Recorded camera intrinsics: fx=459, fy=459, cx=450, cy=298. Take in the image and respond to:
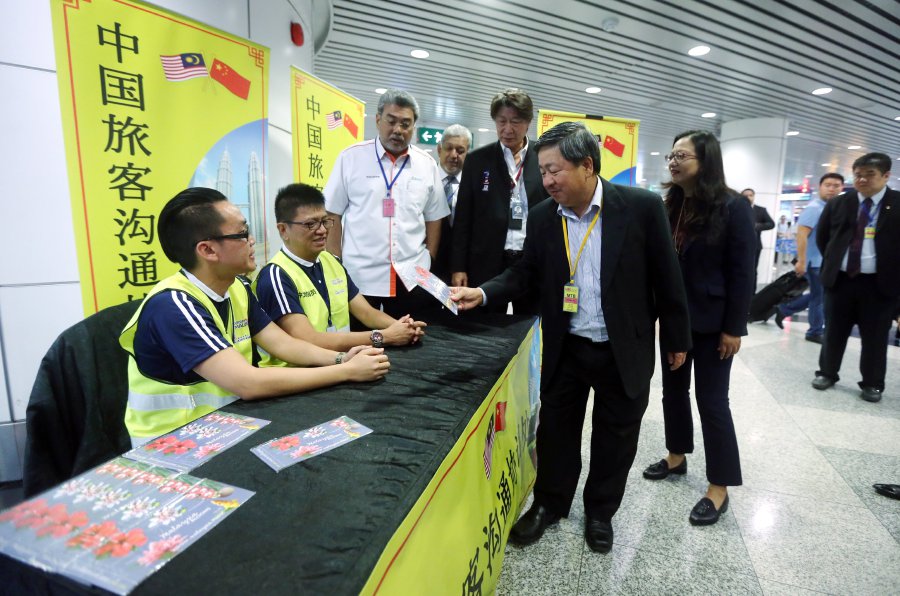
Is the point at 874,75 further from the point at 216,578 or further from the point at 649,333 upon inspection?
the point at 216,578

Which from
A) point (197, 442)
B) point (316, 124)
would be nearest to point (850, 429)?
point (197, 442)

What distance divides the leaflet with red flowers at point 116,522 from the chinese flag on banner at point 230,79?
194 centimetres

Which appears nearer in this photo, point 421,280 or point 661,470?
point 421,280

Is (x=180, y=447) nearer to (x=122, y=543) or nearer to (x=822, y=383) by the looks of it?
(x=122, y=543)

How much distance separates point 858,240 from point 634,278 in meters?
2.79

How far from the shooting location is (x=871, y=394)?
3359 millimetres

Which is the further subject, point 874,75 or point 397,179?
point 874,75

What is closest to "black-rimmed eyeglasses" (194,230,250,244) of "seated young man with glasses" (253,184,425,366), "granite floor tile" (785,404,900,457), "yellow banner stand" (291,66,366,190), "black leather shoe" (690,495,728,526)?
"seated young man with glasses" (253,184,425,366)

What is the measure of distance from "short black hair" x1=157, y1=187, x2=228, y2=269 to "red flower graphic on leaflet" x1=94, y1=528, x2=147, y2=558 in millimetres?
894

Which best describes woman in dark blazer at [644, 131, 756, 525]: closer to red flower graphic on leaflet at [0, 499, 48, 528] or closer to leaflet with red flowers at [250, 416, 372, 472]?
leaflet with red flowers at [250, 416, 372, 472]

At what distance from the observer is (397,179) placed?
2391 millimetres

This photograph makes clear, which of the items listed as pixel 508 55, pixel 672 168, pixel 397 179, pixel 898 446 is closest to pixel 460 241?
pixel 397 179

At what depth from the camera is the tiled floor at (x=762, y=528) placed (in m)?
1.62

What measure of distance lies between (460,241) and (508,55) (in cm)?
437
